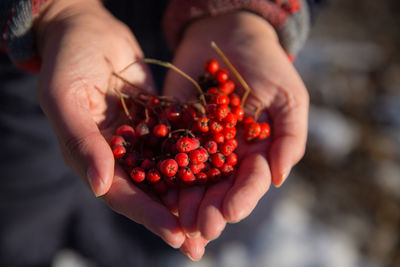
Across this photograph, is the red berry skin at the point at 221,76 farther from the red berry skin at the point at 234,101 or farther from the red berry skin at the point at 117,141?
the red berry skin at the point at 117,141

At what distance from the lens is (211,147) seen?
2.78m

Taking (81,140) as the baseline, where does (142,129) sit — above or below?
below

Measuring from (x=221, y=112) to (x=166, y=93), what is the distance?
0.92 meters

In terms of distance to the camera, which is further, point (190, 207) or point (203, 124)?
point (203, 124)

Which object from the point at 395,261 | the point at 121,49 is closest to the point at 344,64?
the point at 395,261

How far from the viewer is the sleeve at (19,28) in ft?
9.75

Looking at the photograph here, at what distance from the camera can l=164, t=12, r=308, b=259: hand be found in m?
2.29

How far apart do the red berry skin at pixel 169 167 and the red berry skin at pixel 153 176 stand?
5 cm

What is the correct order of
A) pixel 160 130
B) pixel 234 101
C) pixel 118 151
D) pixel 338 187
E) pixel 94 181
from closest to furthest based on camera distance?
pixel 94 181 → pixel 118 151 → pixel 160 130 → pixel 234 101 → pixel 338 187

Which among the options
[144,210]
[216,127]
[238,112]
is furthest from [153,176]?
[238,112]

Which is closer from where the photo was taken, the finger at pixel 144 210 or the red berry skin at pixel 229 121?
the finger at pixel 144 210

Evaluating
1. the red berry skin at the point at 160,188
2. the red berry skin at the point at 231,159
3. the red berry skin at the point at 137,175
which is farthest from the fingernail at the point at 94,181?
the red berry skin at the point at 231,159

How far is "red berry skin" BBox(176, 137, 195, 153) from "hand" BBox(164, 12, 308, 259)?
319 mm

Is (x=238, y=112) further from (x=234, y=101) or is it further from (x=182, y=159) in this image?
(x=182, y=159)
